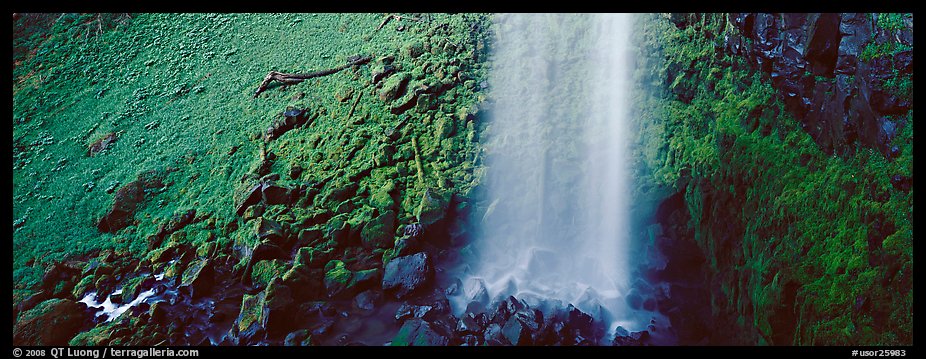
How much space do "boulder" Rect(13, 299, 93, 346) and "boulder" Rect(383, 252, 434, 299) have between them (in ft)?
10.9

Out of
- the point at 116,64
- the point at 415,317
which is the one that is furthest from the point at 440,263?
the point at 116,64

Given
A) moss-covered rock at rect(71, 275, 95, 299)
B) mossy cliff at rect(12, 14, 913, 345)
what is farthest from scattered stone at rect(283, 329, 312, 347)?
moss-covered rock at rect(71, 275, 95, 299)

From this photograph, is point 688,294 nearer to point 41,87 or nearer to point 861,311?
point 861,311

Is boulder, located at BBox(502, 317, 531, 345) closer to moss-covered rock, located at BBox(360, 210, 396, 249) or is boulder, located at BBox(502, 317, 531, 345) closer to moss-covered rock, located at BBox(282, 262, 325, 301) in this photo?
moss-covered rock, located at BBox(360, 210, 396, 249)

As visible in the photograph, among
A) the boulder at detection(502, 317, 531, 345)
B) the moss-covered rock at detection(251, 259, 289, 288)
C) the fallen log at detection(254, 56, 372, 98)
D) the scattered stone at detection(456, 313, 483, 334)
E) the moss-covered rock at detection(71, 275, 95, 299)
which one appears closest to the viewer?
the boulder at detection(502, 317, 531, 345)

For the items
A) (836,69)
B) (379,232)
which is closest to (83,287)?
(379,232)

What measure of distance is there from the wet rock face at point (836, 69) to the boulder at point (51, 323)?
24.9 feet

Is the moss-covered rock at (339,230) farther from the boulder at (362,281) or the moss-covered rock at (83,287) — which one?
the moss-covered rock at (83,287)

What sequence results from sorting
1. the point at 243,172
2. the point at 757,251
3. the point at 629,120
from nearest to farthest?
the point at 757,251 < the point at 629,120 < the point at 243,172

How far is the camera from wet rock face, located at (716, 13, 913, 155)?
12.6 ft

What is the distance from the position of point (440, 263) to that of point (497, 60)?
3.86 m

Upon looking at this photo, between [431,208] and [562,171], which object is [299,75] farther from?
[562,171]
